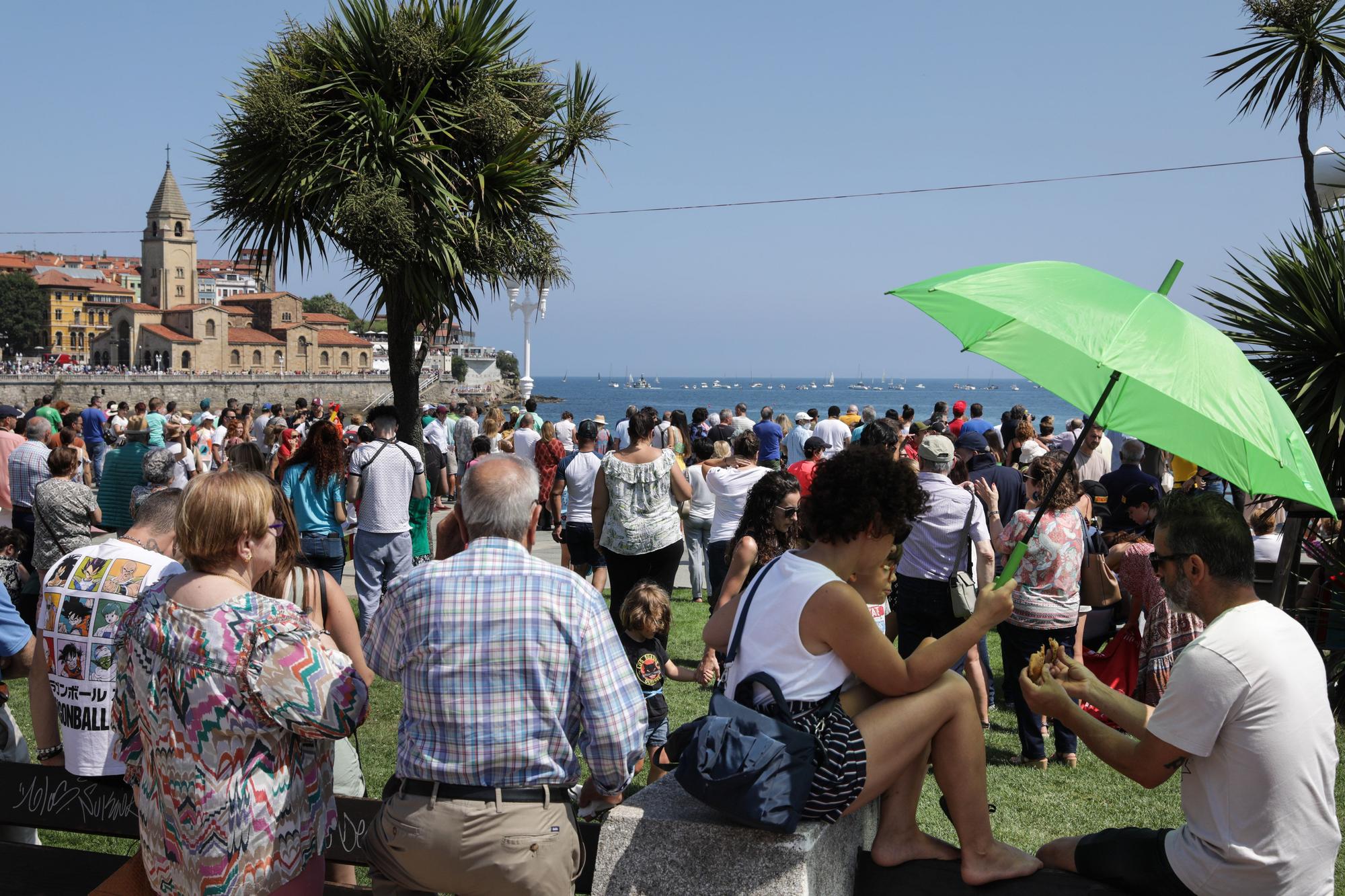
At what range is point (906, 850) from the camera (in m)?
2.98

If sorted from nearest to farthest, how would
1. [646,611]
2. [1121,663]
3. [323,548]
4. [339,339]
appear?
[646,611], [1121,663], [323,548], [339,339]

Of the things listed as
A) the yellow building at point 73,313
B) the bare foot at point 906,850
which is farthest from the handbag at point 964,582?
the yellow building at point 73,313

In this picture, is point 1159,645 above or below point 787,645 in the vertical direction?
below

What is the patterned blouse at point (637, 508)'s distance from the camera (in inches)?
284

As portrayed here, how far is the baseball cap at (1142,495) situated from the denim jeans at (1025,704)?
2.19m

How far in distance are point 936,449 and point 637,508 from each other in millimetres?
2108

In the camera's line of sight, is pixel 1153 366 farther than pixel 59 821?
No

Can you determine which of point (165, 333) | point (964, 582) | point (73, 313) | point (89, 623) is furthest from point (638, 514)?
point (73, 313)

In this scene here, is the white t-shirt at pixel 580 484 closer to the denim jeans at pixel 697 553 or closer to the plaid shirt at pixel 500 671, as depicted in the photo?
the denim jeans at pixel 697 553

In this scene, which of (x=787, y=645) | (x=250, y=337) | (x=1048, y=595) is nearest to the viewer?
(x=787, y=645)

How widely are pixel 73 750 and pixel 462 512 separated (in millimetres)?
1787

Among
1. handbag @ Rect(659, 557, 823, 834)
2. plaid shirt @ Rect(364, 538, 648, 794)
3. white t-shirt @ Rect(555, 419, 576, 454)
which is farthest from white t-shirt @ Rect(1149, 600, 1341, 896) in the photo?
white t-shirt @ Rect(555, 419, 576, 454)

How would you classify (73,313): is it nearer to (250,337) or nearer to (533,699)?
(250,337)

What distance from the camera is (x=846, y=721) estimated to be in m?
2.74
